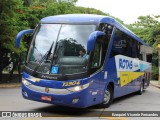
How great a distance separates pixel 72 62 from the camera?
10508 millimetres

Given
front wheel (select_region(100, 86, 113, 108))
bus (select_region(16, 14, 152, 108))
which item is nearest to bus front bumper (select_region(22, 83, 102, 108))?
bus (select_region(16, 14, 152, 108))

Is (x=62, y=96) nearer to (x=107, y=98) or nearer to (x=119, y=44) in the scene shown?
(x=107, y=98)

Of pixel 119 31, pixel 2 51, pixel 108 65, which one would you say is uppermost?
pixel 119 31

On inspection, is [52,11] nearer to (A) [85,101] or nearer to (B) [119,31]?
(B) [119,31]

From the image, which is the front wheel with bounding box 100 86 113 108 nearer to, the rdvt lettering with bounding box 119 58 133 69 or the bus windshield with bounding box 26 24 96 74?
the rdvt lettering with bounding box 119 58 133 69

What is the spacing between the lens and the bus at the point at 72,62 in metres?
10.3

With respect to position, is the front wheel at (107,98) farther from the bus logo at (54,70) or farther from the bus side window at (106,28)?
the bus logo at (54,70)

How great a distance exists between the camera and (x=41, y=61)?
10.8 metres

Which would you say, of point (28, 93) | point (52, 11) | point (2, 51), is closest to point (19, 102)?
point (28, 93)

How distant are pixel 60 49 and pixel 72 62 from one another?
636 millimetres

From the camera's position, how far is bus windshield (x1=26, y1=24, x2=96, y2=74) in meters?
10.5

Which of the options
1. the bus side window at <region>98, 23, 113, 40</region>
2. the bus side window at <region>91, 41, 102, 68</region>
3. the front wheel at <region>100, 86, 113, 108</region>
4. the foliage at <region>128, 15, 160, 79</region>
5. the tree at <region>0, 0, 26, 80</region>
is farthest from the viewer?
the foliage at <region>128, 15, 160, 79</region>

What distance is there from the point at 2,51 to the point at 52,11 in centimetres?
668

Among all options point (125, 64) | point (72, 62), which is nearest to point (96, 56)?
point (72, 62)
